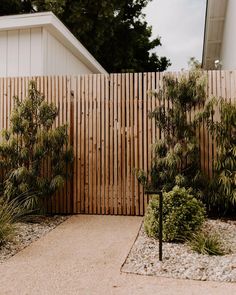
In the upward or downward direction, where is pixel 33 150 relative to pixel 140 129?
downward

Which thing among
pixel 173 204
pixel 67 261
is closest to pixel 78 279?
pixel 67 261

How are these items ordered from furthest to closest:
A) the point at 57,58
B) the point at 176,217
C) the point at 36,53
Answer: the point at 57,58
the point at 36,53
the point at 176,217

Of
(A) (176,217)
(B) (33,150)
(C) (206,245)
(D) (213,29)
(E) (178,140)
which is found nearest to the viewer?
(C) (206,245)

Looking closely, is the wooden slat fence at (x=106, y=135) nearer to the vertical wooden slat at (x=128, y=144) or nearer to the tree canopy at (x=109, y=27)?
the vertical wooden slat at (x=128, y=144)

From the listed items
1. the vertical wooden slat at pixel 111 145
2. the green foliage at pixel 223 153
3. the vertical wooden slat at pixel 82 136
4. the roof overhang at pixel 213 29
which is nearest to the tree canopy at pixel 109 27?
the roof overhang at pixel 213 29

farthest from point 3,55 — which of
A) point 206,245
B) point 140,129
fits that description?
point 206,245

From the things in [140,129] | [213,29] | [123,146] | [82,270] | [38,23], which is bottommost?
[82,270]

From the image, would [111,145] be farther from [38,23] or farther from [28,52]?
[38,23]

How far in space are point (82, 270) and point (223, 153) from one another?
3235mm

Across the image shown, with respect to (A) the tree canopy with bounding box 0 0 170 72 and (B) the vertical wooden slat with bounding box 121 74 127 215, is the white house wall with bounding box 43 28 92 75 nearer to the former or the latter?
(B) the vertical wooden slat with bounding box 121 74 127 215

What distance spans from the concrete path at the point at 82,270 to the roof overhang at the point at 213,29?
7.36 meters

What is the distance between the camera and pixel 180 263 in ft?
14.1

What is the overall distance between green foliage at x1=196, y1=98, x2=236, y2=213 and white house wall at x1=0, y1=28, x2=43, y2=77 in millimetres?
3897

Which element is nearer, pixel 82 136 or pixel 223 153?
pixel 223 153
